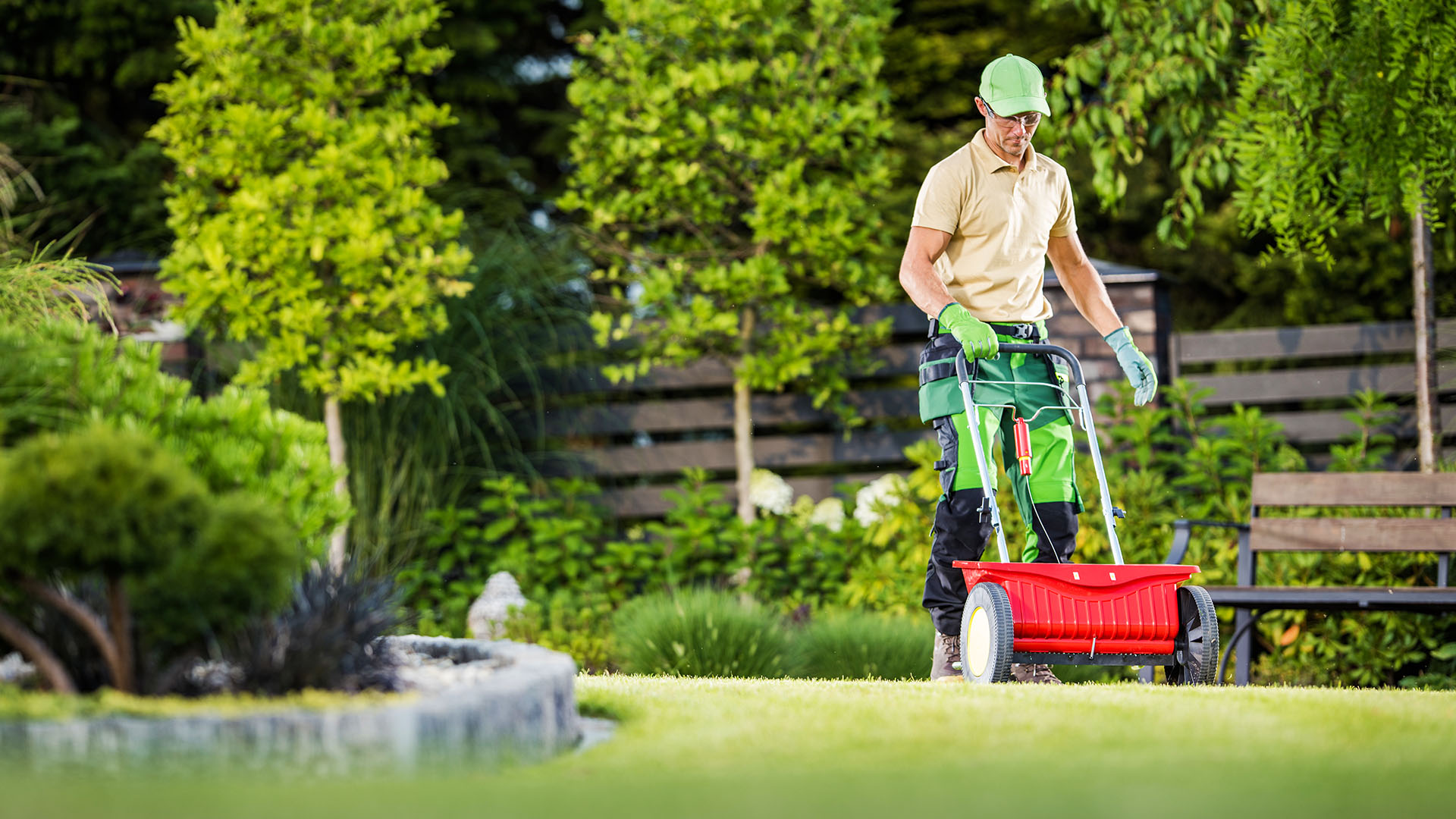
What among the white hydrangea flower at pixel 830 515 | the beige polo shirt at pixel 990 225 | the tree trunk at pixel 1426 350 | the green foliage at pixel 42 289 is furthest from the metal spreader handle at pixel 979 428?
the white hydrangea flower at pixel 830 515

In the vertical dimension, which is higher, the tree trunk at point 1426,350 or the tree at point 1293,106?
the tree at point 1293,106

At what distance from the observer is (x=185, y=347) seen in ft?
23.0

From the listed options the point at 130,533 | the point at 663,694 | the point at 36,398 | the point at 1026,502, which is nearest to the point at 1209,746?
the point at 663,694

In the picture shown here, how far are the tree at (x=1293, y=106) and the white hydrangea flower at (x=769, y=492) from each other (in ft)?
6.65

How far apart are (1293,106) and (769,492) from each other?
9.55 feet

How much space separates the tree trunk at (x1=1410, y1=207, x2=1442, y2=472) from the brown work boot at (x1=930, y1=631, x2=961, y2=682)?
261 centimetres

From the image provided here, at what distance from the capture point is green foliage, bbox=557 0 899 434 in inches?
262

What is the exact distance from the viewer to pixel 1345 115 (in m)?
5.02

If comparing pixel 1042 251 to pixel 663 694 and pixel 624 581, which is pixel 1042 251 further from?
pixel 624 581

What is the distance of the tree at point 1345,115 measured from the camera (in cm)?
466

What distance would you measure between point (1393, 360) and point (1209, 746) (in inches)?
247

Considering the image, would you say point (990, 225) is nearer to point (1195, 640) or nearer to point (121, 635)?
point (1195, 640)

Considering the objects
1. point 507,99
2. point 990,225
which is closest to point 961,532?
point 990,225

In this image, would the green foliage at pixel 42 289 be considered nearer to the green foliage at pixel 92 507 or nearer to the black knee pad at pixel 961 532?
the green foliage at pixel 92 507
